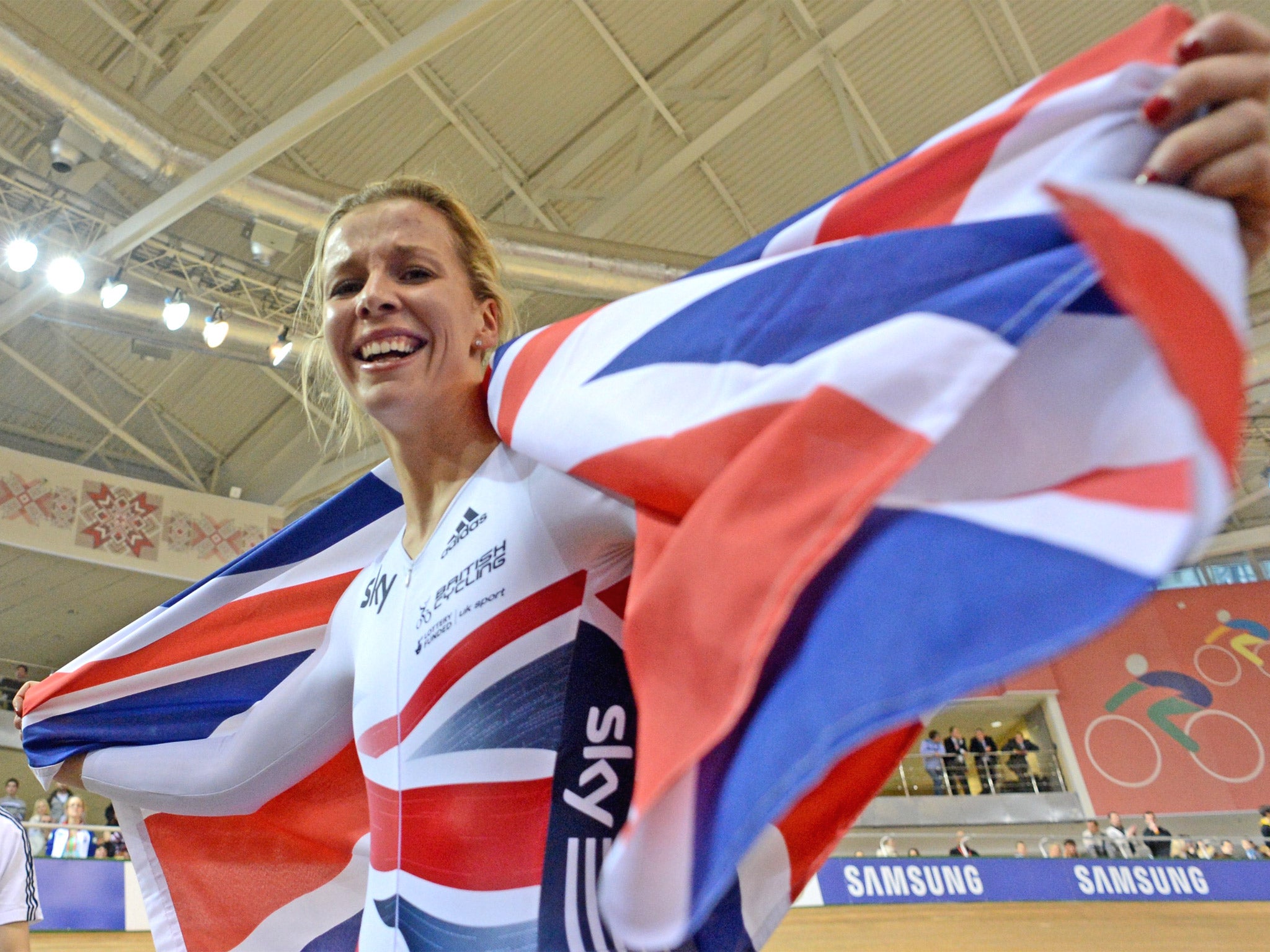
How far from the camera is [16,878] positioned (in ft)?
8.29

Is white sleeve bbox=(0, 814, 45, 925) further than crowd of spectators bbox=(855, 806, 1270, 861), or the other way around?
crowd of spectators bbox=(855, 806, 1270, 861)

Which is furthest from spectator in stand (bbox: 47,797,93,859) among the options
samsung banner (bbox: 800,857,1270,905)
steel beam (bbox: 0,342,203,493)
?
samsung banner (bbox: 800,857,1270,905)

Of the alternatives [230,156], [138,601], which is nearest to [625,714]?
[230,156]

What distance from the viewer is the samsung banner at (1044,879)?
22.8 feet

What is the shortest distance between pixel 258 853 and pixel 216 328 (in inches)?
296

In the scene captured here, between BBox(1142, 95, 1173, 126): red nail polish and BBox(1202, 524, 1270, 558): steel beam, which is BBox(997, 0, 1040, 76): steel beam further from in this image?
BBox(1142, 95, 1173, 126): red nail polish

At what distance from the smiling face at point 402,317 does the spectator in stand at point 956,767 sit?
13.4 meters

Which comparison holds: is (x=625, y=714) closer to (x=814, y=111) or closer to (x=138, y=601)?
(x=814, y=111)

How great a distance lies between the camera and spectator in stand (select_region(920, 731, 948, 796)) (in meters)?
13.4

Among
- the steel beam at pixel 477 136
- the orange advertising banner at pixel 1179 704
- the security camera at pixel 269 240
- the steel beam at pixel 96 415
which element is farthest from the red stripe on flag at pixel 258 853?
the orange advertising banner at pixel 1179 704

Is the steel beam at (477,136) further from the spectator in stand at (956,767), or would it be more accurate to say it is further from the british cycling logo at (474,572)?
the spectator in stand at (956,767)

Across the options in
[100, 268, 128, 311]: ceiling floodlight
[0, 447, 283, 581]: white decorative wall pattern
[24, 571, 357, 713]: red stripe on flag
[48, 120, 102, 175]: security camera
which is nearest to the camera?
[24, 571, 357, 713]: red stripe on flag

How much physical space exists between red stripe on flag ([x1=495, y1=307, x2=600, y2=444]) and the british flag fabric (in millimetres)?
80

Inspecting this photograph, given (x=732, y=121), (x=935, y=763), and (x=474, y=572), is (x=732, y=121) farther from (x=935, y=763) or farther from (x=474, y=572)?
(x=935, y=763)
